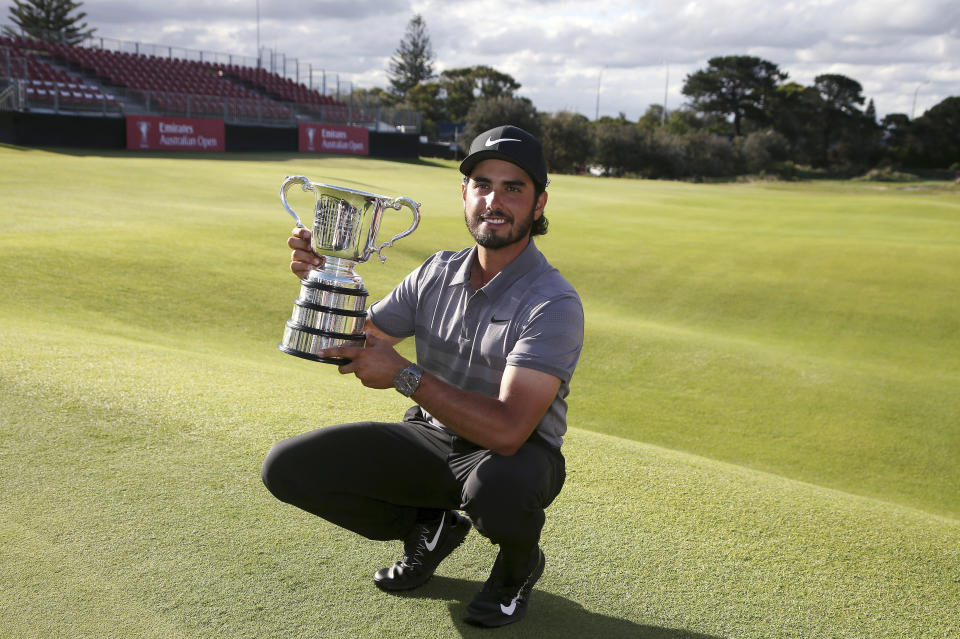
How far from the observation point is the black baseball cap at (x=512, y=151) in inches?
118

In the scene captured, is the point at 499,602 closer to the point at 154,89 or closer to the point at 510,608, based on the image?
the point at 510,608

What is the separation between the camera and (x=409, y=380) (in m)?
2.77

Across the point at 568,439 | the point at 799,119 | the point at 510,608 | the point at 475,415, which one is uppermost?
the point at 799,119

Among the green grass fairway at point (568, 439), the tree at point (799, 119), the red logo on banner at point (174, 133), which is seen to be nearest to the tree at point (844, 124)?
the tree at point (799, 119)

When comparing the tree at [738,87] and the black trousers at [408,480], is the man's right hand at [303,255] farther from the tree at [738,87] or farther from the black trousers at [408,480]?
the tree at [738,87]

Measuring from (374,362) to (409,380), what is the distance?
14 centimetres

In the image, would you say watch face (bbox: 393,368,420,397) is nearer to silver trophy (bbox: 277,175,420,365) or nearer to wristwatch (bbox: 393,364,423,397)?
wristwatch (bbox: 393,364,423,397)

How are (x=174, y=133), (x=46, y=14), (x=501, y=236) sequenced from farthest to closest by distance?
(x=46, y=14) < (x=174, y=133) < (x=501, y=236)

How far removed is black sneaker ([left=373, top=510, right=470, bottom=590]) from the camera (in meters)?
3.01

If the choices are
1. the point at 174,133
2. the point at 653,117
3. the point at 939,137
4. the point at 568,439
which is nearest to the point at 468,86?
the point at 653,117

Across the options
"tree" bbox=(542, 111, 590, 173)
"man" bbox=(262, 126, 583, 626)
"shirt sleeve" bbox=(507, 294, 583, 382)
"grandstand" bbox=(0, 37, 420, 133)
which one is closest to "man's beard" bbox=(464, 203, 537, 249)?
"man" bbox=(262, 126, 583, 626)

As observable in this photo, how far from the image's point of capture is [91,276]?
909cm

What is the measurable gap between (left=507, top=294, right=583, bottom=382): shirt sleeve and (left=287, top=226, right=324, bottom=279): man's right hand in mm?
1038

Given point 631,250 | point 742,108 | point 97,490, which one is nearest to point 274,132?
point 631,250
